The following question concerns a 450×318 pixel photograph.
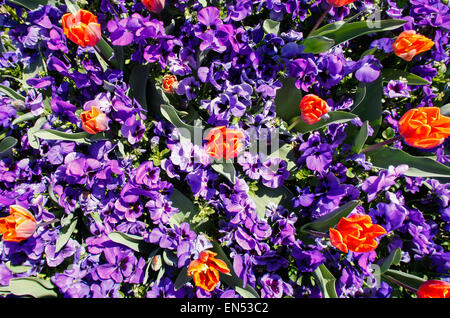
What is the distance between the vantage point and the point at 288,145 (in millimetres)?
2451

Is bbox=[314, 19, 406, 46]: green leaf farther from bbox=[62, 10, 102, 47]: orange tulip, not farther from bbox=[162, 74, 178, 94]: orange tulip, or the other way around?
bbox=[62, 10, 102, 47]: orange tulip

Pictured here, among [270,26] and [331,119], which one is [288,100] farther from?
[270,26]

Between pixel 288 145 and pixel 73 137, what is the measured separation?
1661 mm

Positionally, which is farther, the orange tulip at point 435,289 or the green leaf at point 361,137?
the green leaf at point 361,137

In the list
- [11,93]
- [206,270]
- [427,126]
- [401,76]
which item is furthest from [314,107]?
[11,93]

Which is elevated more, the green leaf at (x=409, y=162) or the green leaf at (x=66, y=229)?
the green leaf at (x=409, y=162)

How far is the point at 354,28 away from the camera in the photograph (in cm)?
218

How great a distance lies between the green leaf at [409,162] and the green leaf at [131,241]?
6.30 feet

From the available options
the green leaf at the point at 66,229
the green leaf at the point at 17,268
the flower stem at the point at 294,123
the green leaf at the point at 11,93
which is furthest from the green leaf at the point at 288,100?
the green leaf at the point at 17,268

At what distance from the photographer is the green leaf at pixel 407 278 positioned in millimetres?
2100

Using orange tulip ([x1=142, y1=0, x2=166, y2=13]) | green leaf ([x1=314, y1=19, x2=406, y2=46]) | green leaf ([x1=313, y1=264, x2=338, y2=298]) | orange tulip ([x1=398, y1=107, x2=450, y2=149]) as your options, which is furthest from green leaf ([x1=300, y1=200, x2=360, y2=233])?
orange tulip ([x1=142, y1=0, x2=166, y2=13])

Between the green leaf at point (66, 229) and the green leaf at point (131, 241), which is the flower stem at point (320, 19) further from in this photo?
the green leaf at point (66, 229)
